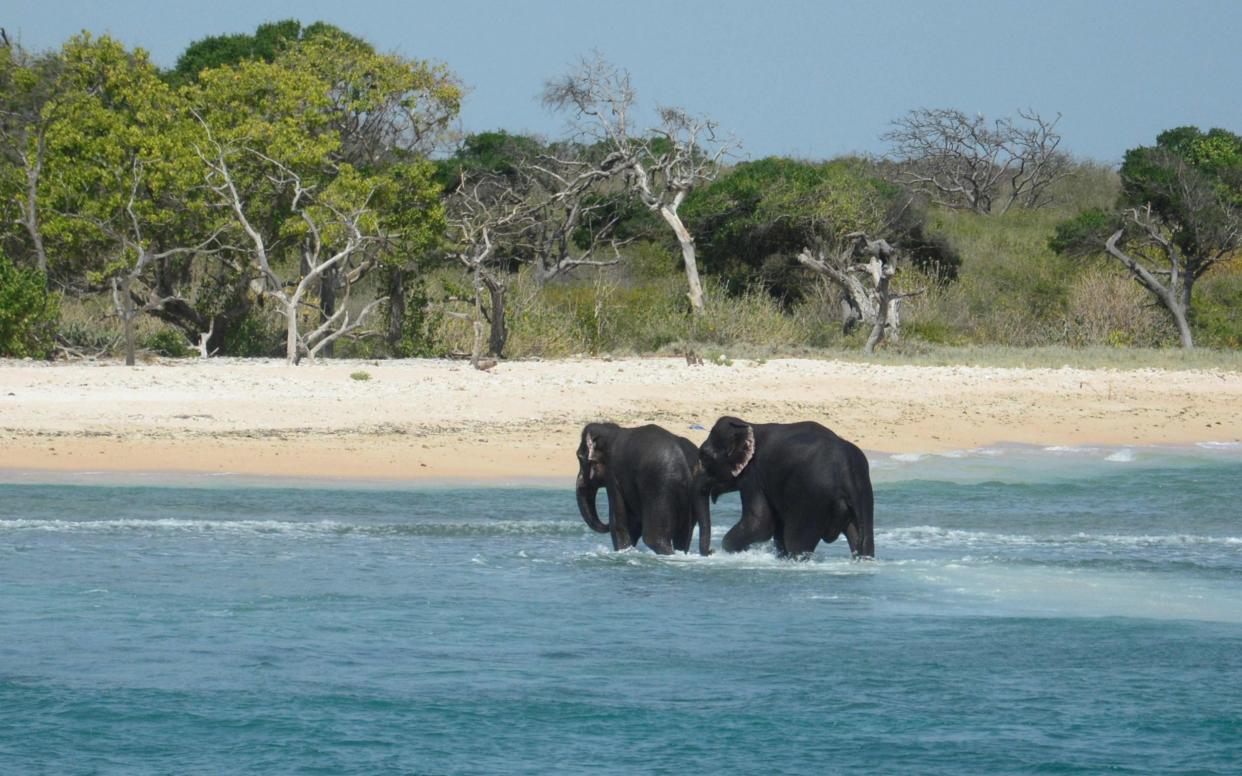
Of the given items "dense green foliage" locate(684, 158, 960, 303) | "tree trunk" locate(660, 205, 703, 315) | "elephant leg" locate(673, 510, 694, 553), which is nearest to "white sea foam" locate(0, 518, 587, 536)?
"elephant leg" locate(673, 510, 694, 553)

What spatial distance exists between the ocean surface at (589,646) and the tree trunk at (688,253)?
54.8 ft

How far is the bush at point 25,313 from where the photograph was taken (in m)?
23.4

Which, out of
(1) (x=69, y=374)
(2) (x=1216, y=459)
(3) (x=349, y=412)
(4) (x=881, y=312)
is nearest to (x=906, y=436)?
(2) (x=1216, y=459)

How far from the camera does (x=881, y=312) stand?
28156 millimetres

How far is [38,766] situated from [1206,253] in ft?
99.1

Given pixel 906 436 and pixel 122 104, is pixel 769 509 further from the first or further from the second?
pixel 122 104

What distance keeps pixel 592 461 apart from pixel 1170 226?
26.1 meters

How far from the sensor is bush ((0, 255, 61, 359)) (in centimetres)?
2341

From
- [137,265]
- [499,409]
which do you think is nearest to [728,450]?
[499,409]

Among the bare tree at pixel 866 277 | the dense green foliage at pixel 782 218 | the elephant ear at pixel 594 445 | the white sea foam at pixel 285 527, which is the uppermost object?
the dense green foliage at pixel 782 218

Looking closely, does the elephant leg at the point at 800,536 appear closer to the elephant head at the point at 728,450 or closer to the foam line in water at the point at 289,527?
the elephant head at the point at 728,450

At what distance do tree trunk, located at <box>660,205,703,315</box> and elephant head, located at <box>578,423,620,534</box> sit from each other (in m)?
18.8

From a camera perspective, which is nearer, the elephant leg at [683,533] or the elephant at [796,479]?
the elephant at [796,479]

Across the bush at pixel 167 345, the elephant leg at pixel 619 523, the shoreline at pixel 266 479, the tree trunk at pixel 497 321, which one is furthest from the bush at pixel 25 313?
the elephant leg at pixel 619 523
